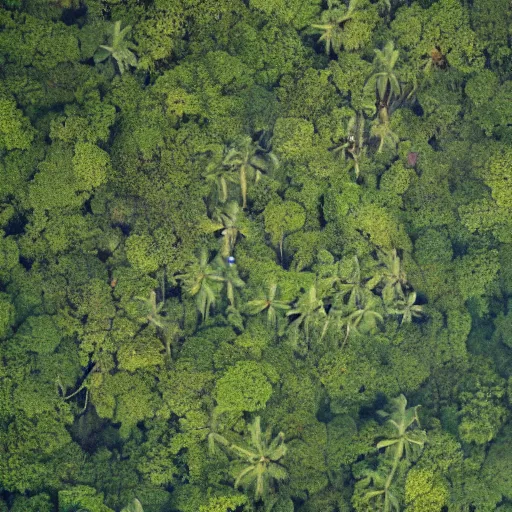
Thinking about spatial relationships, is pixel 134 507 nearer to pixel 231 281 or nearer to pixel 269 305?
pixel 269 305

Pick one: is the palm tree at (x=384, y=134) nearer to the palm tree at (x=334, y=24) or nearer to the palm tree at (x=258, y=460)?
the palm tree at (x=334, y=24)

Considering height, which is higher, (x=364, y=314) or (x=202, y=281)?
(x=202, y=281)

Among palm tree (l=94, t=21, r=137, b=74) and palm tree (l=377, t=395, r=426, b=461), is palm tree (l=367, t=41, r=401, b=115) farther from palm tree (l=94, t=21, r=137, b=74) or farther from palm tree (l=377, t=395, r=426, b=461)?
palm tree (l=377, t=395, r=426, b=461)

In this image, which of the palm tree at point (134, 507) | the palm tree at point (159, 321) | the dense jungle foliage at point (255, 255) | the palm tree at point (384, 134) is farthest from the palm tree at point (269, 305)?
the palm tree at point (134, 507)

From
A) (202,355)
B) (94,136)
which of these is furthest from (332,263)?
(94,136)

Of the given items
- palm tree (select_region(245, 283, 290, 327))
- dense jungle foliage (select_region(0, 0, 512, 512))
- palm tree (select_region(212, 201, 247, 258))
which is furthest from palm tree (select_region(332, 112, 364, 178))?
palm tree (select_region(245, 283, 290, 327))

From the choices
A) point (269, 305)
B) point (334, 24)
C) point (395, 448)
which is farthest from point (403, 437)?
point (334, 24)

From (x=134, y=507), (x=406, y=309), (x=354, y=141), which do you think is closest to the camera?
(x=134, y=507)

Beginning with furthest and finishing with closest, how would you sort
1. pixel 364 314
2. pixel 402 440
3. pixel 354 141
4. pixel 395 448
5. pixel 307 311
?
pixel 354 141
pixel 364 314
pixel 307 311
pixel 395 448
pixel 402 440
